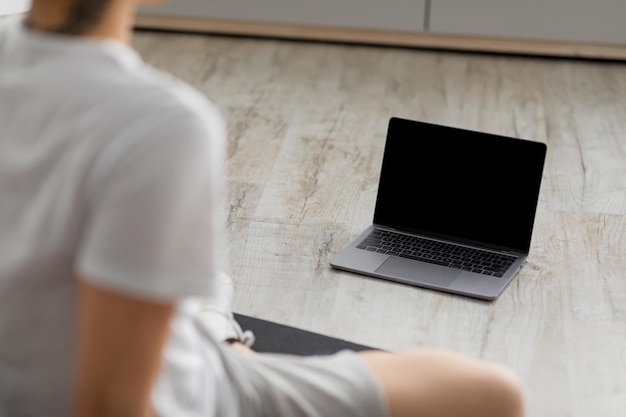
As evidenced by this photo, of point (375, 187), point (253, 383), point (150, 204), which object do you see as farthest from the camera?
point (375, 187)

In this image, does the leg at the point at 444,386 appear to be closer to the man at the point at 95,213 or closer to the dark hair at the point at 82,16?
the man at the point at 95,213

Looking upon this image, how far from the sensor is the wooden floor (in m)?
1.79

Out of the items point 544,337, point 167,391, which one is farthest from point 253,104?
point 167,391

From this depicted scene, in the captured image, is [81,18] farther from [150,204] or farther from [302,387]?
[302,387]

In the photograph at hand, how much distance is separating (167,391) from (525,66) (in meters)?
2.77

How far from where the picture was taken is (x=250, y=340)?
1.65 meters

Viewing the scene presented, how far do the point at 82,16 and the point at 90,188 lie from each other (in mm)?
154

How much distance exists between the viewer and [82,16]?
86 centimetres

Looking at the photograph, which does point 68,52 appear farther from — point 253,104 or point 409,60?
point 409,60

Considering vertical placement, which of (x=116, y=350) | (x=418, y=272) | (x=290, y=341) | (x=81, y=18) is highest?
(x=81, y=18)

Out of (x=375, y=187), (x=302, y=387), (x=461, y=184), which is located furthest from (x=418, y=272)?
(x=302, y=387)

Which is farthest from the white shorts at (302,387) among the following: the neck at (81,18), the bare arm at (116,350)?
the neck at (81,18)

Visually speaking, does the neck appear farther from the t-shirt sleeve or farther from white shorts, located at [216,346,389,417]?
white shorts, located at [216,346,389,417]

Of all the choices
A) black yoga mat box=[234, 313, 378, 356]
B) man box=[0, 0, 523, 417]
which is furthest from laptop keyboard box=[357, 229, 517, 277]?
man box=[0, 0, 523, 417]
